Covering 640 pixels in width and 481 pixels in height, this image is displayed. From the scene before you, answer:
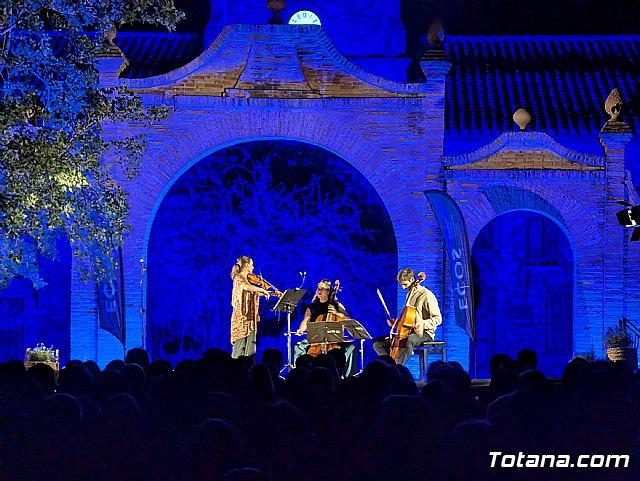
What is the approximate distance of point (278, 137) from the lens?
69.1ft

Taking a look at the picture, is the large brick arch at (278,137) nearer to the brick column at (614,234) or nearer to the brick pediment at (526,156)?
the brick pediment at (526,156)

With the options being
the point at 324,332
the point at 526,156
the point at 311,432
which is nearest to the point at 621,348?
the point at 526,156

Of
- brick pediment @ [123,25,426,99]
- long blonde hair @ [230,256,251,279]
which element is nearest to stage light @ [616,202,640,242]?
brick pediment @ [123,25,426,99]

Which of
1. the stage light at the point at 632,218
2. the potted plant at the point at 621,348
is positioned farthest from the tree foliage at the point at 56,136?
the potted plant at the point at 621,348

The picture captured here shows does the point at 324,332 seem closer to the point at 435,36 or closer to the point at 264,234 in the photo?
the point at 264,234

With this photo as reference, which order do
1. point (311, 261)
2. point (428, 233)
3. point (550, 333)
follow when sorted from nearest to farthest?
1. point (428, 233)
2. point (311, 261)
3. point (550, 333)

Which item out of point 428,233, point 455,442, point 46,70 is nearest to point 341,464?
point 455,442

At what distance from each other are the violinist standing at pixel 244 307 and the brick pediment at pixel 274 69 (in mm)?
3563

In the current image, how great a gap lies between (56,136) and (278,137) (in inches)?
224

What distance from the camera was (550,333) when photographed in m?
25.5

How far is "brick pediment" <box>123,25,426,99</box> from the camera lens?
826 inches

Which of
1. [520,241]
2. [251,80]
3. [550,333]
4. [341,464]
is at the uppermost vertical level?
[251,80]

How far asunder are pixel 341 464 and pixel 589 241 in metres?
13.1

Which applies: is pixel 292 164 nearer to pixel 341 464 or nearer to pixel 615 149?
pixel 615 149
